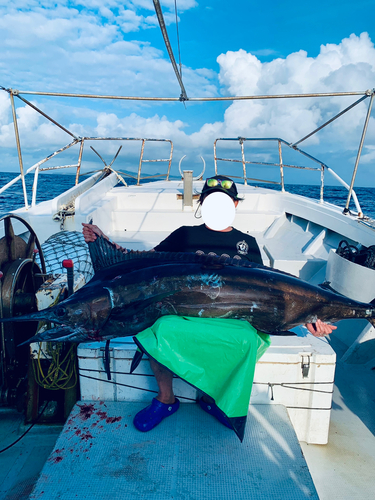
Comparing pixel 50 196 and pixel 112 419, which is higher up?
pixel 50 196

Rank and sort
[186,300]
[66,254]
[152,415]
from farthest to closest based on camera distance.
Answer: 1. [66,254]
2. [152,415]
3. [186,300]

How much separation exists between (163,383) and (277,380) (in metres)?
0.74

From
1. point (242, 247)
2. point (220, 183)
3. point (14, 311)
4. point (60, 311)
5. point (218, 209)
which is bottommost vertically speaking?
point (14, 311)

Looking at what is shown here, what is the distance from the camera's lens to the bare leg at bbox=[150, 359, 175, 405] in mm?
2012

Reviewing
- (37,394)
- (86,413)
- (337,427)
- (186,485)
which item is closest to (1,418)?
(37,394)

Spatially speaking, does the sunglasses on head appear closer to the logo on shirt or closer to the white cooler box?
the logo on shirt

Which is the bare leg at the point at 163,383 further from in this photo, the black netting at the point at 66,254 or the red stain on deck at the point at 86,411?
the black netting at the point at 66,254

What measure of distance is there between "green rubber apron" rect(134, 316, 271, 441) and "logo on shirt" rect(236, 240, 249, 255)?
70cm

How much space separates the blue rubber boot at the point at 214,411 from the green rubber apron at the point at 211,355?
34 centimetres

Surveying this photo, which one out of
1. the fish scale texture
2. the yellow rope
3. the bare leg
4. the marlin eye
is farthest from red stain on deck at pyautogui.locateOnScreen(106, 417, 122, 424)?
the marlin eye

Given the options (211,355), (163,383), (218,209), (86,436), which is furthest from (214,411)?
(218,209)

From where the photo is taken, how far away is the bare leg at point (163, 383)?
2012mm

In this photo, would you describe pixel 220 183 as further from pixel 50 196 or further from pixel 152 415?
pixel 50 196

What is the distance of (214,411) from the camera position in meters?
2.09
